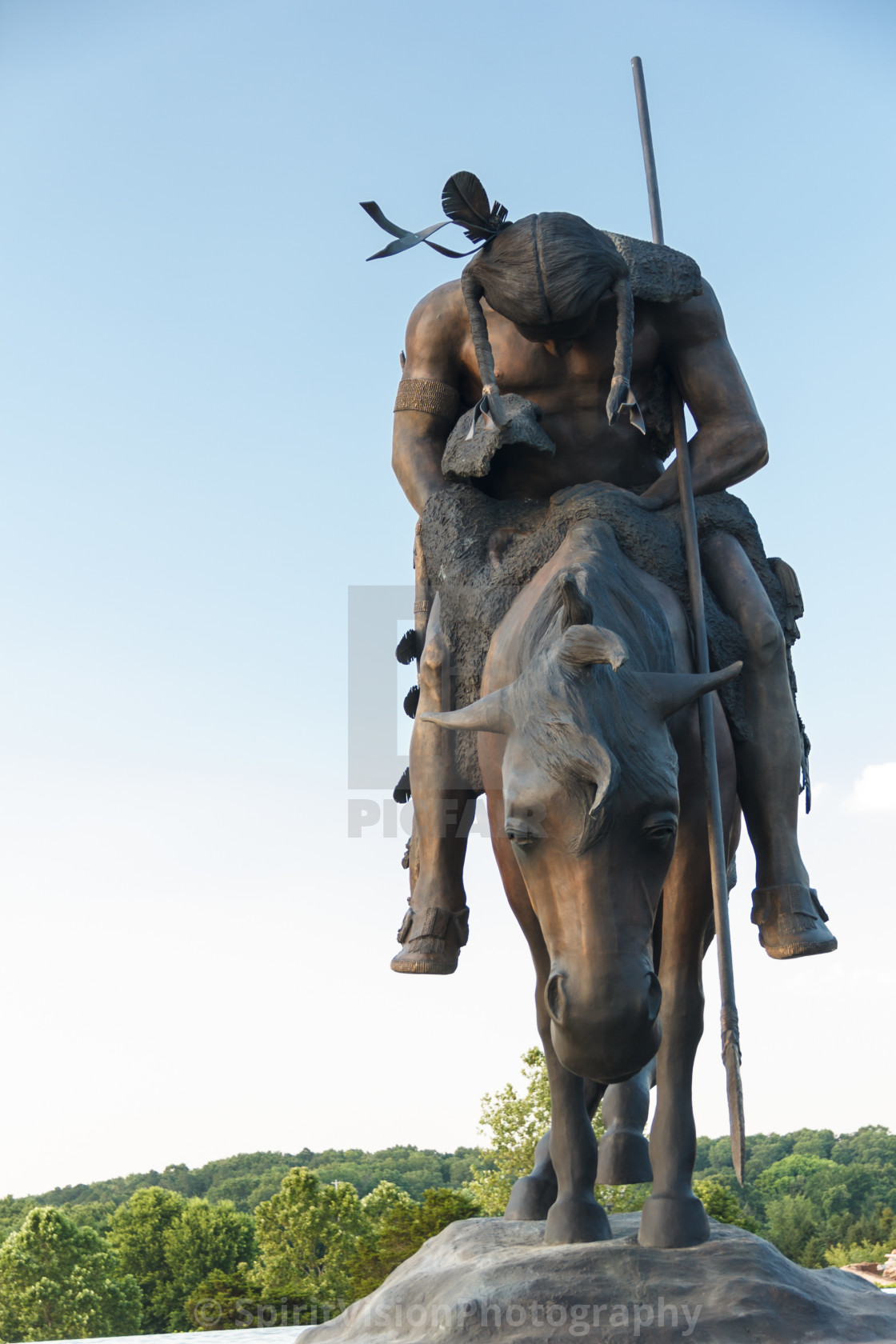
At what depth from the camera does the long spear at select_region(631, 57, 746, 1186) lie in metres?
4.12

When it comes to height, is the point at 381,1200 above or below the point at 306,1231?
above

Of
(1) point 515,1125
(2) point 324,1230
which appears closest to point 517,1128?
(1) point 515,1125

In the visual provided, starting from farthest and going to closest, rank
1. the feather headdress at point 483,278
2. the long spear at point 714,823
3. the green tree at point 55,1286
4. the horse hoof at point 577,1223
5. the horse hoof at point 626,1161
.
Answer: the green tree at point 55,1286 < the horse hoof at point 626,1161 < the feather headdress at point 483,278 < the horse hoof at point 577,1223 < the long spear at point 714,823

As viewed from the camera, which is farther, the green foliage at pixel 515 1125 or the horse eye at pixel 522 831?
the green foliage at pixel 515 1125

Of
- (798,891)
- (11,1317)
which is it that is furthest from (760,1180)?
(798,891)

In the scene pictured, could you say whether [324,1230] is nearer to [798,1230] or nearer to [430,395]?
[798,1230]

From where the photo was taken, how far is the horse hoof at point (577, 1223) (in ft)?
14.3

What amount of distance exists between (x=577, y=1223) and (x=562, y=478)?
298 cm

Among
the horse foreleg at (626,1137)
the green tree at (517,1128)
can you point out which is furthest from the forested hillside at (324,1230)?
the horse foreleg at (626,1137)

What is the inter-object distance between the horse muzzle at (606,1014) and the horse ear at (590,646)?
849mm

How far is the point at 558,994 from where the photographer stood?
3402 millimetres

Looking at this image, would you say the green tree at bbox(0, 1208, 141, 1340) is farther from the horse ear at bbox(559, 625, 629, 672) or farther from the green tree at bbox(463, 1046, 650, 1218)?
the horse ear at bbox(559, 625, 629, 672)

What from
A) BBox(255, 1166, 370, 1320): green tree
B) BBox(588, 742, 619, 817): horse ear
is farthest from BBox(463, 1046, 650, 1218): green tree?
BBox(588, 742, 619, 817): horse ear

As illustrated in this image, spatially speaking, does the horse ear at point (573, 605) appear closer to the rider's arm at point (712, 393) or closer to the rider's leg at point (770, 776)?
the rider's leg at point (770, 776)
